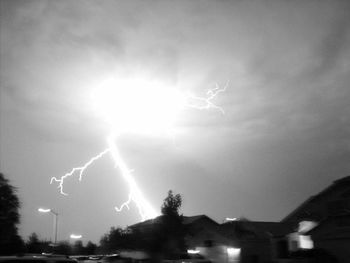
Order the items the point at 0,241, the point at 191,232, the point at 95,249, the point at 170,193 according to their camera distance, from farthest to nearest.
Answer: the point at 95,249, the point at 191,232, the point at 170,193, the point at 0,241

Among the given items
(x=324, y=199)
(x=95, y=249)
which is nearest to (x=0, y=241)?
(x=324, y=199)

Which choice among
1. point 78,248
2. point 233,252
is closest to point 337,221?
point 233,252

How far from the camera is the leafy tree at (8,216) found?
3228cm

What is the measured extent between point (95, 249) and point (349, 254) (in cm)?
5523

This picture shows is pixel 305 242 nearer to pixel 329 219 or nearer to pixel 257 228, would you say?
pixel 329 219

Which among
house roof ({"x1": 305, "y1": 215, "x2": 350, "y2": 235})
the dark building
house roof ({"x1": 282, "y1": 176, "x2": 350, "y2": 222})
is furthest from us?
house roof ({"x1": 282, "y1": 176, "x2": 350, "y2": 222})

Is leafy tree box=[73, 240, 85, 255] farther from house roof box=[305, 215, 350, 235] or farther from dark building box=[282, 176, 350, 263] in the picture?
house roof box=[305, 215, 350, 235]

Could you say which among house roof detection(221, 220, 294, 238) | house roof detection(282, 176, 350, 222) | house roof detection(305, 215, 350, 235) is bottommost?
house roof detection(305, 215, 350, 235)

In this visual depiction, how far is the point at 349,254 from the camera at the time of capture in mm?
26844

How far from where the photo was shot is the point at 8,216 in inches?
1284

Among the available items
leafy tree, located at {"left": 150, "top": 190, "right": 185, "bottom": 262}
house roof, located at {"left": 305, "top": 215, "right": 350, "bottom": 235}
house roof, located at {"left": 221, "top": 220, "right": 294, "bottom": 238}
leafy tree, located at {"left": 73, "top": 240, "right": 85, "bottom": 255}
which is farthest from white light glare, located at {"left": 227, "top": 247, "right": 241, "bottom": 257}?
leafy tree, located at {"left": 73, "top": 240, "right": 85, "bottom": 255}

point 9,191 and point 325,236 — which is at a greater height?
point 9,191

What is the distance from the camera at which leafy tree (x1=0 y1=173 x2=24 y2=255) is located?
32.3 meters

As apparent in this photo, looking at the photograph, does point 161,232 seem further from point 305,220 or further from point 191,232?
point 305,220
